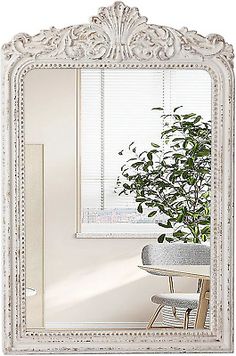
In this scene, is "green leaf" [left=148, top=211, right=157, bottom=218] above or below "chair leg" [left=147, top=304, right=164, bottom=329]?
above

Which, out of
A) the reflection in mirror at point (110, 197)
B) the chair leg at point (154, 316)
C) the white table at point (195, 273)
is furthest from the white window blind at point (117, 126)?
the chair leg at point (154, 316)

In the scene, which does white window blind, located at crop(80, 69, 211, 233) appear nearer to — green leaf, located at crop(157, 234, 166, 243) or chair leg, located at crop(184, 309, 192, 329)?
green leaf, located at crop(157, 234, 166, 243)

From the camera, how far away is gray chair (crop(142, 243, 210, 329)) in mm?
1681

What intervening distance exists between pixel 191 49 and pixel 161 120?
21 cm

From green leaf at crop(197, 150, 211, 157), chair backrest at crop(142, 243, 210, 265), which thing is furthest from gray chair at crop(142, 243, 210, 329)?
green leaf at crop(197, 150, 211, 157)

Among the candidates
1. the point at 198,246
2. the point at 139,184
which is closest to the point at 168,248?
the point at 198,246

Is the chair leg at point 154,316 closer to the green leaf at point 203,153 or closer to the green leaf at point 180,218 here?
the green leaf at point 180,218

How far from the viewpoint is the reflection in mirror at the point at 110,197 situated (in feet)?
5.49

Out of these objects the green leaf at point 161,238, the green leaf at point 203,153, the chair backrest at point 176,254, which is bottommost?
the chair backrest at point 176,254

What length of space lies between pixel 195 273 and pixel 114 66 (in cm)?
61

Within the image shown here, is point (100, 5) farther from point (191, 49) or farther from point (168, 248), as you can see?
point (168, 248)

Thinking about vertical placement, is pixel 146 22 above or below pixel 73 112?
above

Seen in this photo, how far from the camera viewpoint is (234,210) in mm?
1717

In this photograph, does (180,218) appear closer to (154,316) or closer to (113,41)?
(154,316)
